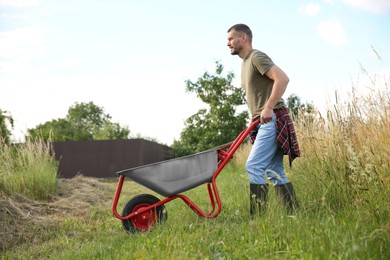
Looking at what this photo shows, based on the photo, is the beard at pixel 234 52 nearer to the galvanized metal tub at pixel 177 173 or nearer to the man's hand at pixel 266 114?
the man's hand at pixel 266 114

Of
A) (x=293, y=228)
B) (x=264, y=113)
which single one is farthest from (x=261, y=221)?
(x=264, y=113)

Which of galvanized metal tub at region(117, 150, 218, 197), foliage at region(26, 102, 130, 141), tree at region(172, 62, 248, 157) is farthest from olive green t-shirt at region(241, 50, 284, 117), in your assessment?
foliage at region(26, 102, 130, 141)

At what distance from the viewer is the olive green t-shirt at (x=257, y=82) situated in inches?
142

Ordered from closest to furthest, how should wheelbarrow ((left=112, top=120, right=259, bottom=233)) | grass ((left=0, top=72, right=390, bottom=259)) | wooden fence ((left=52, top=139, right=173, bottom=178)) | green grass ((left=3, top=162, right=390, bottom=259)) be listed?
green grass ((left=3, top=162, right=390, bottom=259)) → grass ((left=0, top=72, right=390, bottom=259)) → wheelbarrow ((left=112, top=120, right=259, bottom=233)) → wooden fence ((left=52, top=139, right=173, bottom=178))

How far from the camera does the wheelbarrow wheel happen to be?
3721mm

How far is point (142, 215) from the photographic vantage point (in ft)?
12.3

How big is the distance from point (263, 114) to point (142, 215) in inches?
51.3

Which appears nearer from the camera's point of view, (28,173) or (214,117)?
(28,173)

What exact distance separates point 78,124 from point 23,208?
43.0m

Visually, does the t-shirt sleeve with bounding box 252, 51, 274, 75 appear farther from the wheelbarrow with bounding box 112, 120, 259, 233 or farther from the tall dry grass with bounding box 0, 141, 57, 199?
the tall dry grass with bounding box 0, 141, 57, 199

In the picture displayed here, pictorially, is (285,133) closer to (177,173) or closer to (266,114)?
(266,114)

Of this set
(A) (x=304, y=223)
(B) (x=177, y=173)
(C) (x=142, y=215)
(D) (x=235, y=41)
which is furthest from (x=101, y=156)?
(A) (x=304, y=223)

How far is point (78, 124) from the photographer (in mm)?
47188

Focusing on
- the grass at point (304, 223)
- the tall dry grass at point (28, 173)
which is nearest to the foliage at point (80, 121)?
the tall dry grass at point (28, 173)
